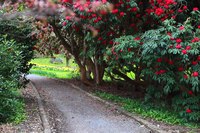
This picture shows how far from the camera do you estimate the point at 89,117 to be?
8.91m

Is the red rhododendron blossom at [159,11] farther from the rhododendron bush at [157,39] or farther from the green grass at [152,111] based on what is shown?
the green grass at [152,111]

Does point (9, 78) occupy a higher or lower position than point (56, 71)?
higher

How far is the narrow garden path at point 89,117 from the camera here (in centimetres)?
777

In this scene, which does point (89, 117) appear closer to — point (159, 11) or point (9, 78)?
point (9, 78)

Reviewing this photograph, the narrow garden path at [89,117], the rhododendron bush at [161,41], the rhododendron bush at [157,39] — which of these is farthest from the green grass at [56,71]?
the rhododendron bush at [161,41]

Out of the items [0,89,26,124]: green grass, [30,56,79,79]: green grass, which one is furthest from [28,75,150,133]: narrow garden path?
[30,56,79,79]: green grass

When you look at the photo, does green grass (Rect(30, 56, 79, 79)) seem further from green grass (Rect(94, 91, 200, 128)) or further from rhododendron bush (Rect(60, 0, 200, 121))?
rhododendron bush (Rect(60, 0, 200, 121))

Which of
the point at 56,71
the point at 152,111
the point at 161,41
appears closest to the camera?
the point at 161,41

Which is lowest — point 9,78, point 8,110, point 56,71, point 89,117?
point 89,117

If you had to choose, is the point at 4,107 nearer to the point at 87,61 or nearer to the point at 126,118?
the point at 126,118

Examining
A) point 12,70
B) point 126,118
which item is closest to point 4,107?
point 12,70

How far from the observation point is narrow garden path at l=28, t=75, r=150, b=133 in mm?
7766

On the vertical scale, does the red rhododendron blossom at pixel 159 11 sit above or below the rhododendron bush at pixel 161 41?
above

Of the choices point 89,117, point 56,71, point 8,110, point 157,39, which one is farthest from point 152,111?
point 56,71
